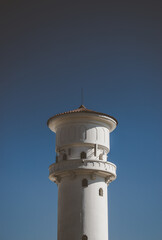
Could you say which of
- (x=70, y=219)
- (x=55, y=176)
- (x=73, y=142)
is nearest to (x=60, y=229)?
(x=70, y=219)

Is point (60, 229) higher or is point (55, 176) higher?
point (55, 176)

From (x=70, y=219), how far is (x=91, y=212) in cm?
183

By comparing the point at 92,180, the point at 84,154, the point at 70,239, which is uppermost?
the point at 84,154

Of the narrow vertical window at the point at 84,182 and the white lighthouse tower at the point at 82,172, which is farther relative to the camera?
the narrow vertical window at the point at 84,182

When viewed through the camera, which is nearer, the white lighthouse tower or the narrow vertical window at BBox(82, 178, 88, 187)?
the white lighthouse tower

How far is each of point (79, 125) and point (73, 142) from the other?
165cm

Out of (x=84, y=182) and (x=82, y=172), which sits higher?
(x=82, y=172)

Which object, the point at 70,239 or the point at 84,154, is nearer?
the point at 70,239

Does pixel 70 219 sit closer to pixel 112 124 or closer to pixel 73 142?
pixel 73 142

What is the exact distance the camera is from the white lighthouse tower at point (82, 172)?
34125 millimetres

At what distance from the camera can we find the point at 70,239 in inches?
1325

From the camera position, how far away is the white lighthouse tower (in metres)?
34.1

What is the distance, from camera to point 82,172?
3509cm

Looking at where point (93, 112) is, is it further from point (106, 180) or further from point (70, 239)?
point (70, 239)
